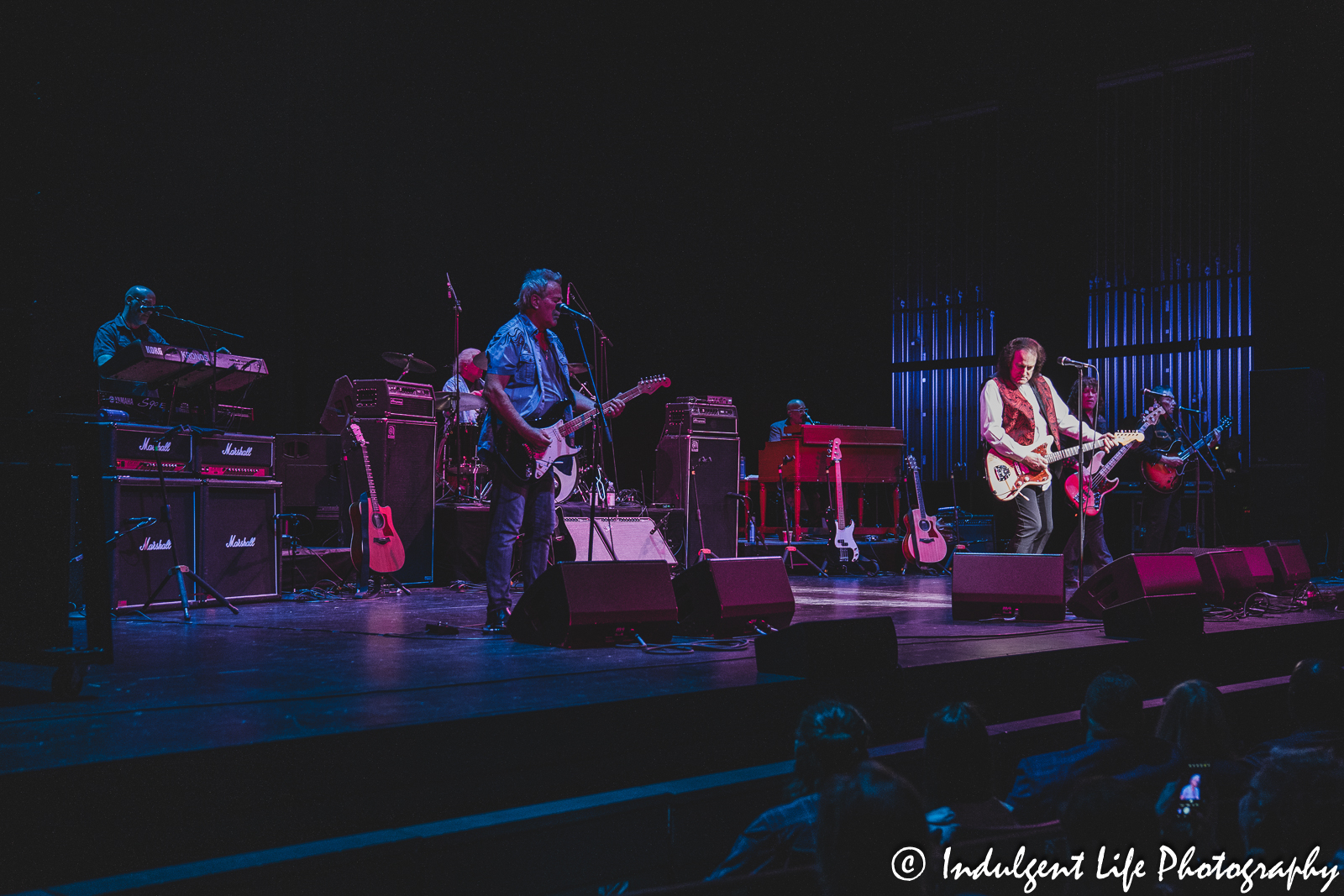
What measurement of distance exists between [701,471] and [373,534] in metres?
3.47

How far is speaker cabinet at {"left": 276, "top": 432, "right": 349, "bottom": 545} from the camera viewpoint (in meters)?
8.55

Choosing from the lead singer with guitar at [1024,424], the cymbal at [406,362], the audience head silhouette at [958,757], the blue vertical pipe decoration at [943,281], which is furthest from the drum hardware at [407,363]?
the blue vertical pipe decoration at [943,281]

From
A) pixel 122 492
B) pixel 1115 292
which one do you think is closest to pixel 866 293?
pixel 1115 292

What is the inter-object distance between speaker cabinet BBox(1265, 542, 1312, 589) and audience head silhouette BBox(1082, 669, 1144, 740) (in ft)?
17.6

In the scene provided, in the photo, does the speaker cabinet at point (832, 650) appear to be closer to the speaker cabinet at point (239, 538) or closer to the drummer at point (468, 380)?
the speaker cabinet at point (239, 538)

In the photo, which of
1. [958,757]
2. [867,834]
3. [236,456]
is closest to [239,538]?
[236,456]

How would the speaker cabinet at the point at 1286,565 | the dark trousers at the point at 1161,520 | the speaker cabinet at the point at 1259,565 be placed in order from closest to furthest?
the speaker cabinet at the point at 1259,565 < the speaker cabinet at the point at 1286,565 < the dark trousers at the point at 1161,520

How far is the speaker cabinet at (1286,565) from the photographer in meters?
7.52

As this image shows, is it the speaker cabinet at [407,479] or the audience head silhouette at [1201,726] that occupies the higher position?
the speaker cabinet at [407,479]

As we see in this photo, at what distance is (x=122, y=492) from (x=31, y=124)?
3392mm

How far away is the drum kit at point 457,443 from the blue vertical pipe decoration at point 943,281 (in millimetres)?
6811

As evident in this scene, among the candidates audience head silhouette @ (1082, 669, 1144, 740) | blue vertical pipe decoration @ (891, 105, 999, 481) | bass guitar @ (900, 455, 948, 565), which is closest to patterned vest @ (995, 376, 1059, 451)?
audience head silhouette @ (1082, 669, 1144, 740)

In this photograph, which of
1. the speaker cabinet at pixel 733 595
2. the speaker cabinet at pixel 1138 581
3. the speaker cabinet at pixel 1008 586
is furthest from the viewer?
the speaker cabinet at pixel 1008 586

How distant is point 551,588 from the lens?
470cm
